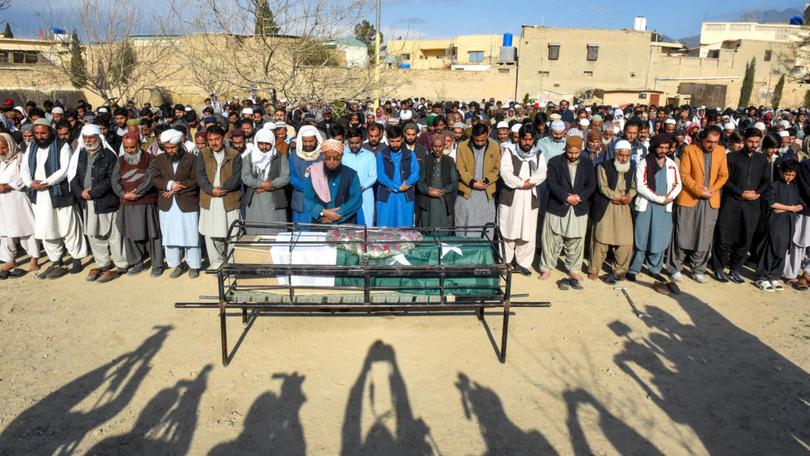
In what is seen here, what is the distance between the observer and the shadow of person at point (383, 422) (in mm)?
3312

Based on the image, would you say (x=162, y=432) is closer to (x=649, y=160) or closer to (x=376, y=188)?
(x=376, y=188)

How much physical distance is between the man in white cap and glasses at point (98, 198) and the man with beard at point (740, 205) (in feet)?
22.2

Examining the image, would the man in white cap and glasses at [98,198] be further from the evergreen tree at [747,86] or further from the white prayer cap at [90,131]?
the evergreen tree at [747,86]

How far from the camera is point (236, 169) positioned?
18.8 ft

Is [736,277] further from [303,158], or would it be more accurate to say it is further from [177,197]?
[177,197]

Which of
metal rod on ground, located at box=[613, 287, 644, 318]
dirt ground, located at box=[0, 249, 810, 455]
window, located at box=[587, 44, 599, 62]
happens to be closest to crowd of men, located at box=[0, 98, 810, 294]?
metal rod on ground, located at box=[613, 287, 644, 318]

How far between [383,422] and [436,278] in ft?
3.97

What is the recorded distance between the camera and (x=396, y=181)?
5980 mm

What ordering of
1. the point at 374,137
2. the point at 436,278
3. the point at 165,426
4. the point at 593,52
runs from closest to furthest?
the point at 165,426, the point at 436,278, the point at 374,137, the point at 593,52

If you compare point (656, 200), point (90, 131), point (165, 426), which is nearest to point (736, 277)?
point (656, 200)

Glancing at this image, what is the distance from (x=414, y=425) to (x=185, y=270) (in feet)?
12.7

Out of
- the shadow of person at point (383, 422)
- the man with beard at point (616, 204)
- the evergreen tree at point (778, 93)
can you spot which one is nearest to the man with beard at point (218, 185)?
the shadow of person at point (383, 422)

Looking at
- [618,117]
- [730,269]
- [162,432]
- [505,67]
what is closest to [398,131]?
[162,432]

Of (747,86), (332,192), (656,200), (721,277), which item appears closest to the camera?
(332,192)
